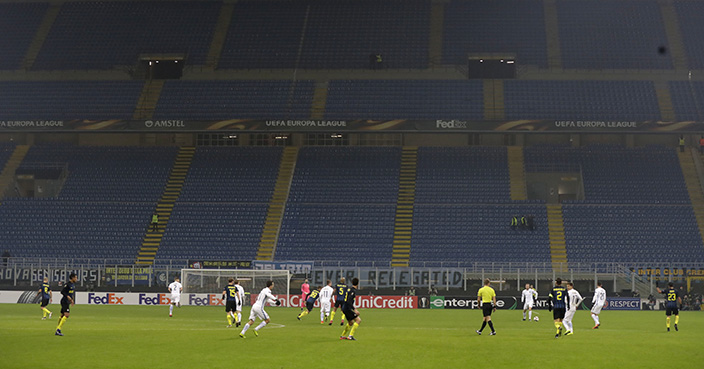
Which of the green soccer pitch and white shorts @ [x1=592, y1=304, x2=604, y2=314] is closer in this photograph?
the green soccer pitch

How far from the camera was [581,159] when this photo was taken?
66.8 meters

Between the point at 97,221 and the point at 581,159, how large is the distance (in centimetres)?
3506

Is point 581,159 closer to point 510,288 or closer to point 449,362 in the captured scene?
point 510,288

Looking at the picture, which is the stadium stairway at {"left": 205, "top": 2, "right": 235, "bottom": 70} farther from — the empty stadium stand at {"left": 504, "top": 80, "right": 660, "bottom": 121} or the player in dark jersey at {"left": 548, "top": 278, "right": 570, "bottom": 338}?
the player in dark jersey at {"left": 548, "top": 278, "right": 570, "bottom": 338}

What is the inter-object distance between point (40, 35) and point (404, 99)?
31733mm

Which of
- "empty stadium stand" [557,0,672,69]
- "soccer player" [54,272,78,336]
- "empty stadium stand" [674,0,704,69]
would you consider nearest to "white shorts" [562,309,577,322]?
"soccer player" [54,272,78,336]

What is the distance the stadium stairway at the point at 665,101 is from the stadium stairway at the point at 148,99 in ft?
124

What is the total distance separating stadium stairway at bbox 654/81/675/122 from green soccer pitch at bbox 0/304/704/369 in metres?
28.4

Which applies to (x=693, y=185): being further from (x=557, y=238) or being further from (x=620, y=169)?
(x=557, y=238)

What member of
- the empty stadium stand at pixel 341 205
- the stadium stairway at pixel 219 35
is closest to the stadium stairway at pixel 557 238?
the empty stadium stand at pixel 341 205

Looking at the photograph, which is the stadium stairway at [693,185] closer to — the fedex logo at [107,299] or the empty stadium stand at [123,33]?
the fedex logo at [107,299]

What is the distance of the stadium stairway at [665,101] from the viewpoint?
6581 cm

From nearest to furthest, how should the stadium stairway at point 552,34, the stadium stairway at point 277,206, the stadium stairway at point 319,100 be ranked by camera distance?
the stadium stairway at point 277,206 < the stadium stairway at point 319,100 < the stadium stairway at point 552,34

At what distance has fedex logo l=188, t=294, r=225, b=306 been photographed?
52.4 metres
